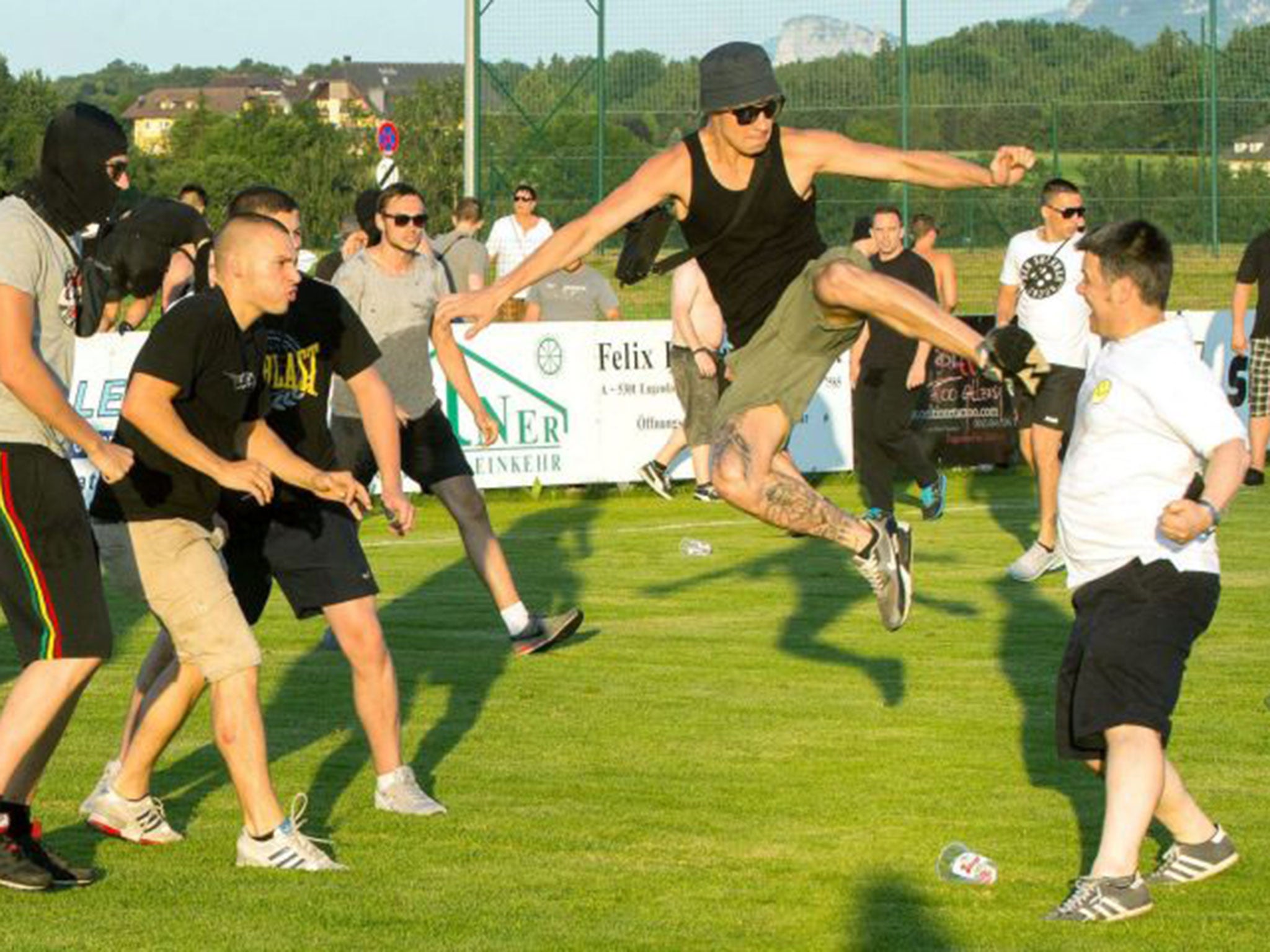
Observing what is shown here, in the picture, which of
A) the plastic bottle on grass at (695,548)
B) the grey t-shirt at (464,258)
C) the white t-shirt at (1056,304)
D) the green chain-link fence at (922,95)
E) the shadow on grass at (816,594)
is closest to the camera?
the shadow on grass at (816,594)

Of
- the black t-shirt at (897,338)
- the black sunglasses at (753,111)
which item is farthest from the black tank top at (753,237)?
the black t-shirt at (897,338)

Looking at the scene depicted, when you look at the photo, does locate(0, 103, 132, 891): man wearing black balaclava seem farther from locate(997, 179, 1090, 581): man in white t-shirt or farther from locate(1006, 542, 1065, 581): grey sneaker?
locate(997, 179, 1090, 581): man in white t-shirt

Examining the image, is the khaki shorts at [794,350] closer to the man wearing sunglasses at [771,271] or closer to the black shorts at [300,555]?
the man wearing sunglasses at [771,271]

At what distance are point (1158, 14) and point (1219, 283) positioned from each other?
4.23 meters

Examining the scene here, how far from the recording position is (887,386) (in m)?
17.3

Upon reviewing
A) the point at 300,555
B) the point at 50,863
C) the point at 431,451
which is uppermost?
the point at 431,451

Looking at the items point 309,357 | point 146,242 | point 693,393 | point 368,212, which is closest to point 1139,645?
point 309,357

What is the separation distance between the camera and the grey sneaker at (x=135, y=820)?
26.1 ft

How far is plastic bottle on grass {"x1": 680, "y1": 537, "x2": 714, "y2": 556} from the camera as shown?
53.3ft

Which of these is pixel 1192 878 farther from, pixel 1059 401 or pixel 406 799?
pixel 1059 401

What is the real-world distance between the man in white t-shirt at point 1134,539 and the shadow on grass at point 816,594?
11.5 feet

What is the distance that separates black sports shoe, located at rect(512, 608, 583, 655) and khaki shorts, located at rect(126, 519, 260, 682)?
14.4 feet

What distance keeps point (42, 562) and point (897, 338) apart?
35.5 ft

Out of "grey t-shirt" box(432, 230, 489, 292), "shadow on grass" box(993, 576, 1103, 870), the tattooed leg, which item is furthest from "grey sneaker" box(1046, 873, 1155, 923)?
"grey t-shirt" box(432, 230, 489, 292)
